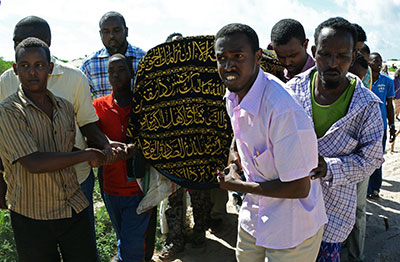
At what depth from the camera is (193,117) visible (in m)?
3.19

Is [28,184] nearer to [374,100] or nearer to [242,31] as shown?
[242,31]

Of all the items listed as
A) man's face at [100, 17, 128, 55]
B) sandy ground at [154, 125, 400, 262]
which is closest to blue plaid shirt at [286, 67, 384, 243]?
sandy ground at [154, 125, 400, 262]

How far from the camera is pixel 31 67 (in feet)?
7.43

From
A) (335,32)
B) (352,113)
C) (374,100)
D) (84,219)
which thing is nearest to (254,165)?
(352,113)

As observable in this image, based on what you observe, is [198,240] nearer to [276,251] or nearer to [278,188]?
[276,251]

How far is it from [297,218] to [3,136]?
1722 mm

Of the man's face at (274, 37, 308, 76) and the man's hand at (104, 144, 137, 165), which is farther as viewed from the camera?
the man's face at (274, 37, 308, 76)

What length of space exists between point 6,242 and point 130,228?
4.38ft

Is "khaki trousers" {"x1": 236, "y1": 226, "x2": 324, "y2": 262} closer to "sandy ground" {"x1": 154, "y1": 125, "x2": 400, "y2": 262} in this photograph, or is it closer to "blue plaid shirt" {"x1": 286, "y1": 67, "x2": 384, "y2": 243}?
"blue plaid shirt" {"x1": 286, "y1": 67, "x2": 384, "y2": 243}

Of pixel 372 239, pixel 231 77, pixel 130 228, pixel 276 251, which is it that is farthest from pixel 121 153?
pixel 372 239

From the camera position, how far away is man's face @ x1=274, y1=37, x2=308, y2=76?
3.03 meters

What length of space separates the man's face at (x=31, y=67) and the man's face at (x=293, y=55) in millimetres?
1822

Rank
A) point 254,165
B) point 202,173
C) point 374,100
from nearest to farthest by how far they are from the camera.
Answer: point 254,165, point 374,100, point 202,173

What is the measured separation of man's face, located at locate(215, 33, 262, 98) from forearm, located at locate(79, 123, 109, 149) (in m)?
1.35
